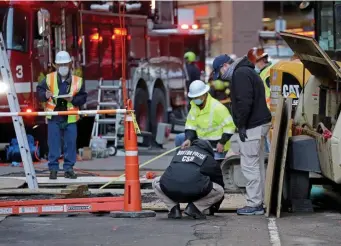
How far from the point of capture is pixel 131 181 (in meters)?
9.58

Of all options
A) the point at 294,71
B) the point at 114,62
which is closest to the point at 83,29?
the point at 114,62

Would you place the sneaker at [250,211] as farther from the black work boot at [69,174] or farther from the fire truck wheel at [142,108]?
the fire truck wheel at [142,108]

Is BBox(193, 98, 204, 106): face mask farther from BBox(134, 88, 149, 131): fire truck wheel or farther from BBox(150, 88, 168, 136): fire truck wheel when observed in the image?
BBox(150, 88, 168, 136): fire truck wheel

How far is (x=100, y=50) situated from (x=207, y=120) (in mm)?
A: 6850

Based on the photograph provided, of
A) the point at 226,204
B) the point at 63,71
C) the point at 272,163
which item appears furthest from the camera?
the point at 63,71

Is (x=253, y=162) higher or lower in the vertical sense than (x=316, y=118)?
lower

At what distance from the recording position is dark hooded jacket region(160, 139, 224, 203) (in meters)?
9.22

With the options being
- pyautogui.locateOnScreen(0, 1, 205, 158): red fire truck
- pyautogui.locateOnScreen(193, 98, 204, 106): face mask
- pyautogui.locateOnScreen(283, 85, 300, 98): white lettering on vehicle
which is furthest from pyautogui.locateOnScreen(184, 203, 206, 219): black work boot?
pyautogui.locateOnScreen(283, 85, 300, 98): white lettering on vehicle

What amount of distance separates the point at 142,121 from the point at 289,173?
9043 millimetres

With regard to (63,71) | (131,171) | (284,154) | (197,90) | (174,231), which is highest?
(63,71)

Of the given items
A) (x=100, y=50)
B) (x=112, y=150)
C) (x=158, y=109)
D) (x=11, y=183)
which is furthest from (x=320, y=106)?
(x=158, y=109)

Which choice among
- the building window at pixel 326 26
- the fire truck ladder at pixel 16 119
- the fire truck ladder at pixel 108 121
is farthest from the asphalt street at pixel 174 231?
the fire truck ladder at pixel 108 121

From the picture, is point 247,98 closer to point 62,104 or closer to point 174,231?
point 174,231

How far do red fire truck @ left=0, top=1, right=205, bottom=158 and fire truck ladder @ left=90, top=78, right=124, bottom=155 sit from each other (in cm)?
16
